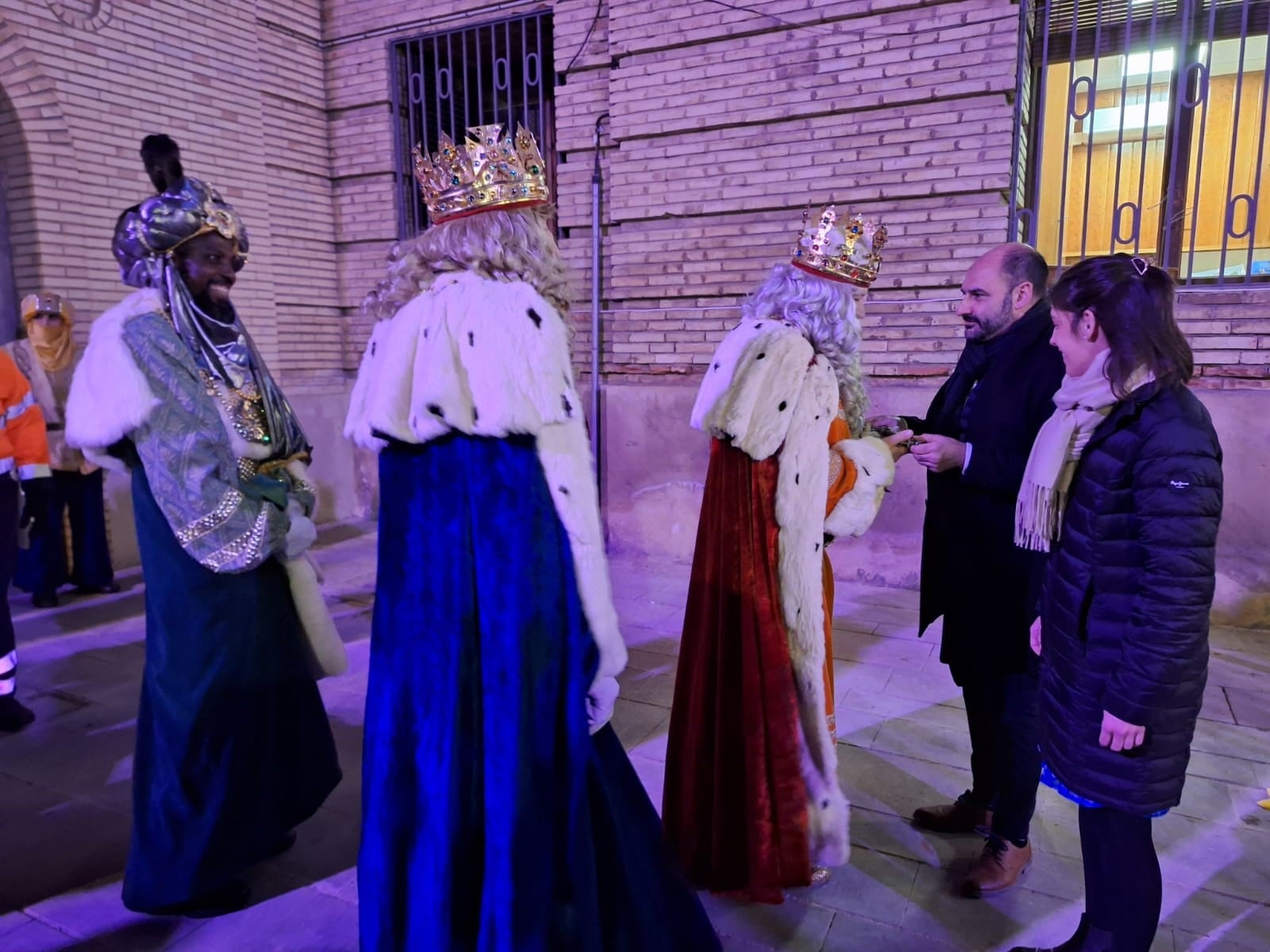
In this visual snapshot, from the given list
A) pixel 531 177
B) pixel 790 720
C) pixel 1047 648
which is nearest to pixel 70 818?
pixel 790 720

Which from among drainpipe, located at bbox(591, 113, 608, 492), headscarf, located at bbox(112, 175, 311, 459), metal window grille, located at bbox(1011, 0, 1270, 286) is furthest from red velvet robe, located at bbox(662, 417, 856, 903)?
drainpipe, located at bbox(591, 113, 608, 492)

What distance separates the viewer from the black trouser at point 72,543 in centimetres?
542

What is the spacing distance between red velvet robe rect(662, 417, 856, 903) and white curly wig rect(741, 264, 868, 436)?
0.63 feet

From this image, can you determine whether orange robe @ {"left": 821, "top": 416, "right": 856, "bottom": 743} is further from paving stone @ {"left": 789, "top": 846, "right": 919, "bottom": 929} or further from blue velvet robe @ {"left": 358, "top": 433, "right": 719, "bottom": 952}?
blue velvet robe @ {"left": 358, "top": 433, "right": 719, "bottom": 952}

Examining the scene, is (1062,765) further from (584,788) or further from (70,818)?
A: (70,818)

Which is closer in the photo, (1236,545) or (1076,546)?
(1076,546)

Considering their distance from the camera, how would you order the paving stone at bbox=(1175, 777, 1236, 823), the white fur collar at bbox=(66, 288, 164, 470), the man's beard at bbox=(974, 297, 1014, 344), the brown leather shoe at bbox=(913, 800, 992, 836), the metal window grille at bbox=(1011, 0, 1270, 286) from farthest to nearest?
the metal window grille at bbox=(1011, 0, 1270, 286) → the paving stone at bbox=(1175, 777, 1236, 823) → the brown leather shoe at bbox=(913, 800, 992, 836) → the man's beard at bbox=(974, 297, 1014, 344) → the white fur collar at bbox=(66, 288, 164, 470)

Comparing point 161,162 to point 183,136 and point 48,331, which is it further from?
point 183,136

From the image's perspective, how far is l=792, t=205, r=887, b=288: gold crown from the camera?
234 cm

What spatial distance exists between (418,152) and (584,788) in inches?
58.8

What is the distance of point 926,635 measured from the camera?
490cm

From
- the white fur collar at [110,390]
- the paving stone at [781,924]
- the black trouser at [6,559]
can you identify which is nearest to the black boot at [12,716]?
Result: the black trouser at [6,559]

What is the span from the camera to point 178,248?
2.36 m

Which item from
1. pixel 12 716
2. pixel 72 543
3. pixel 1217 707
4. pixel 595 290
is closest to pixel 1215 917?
pixel 1217 707
